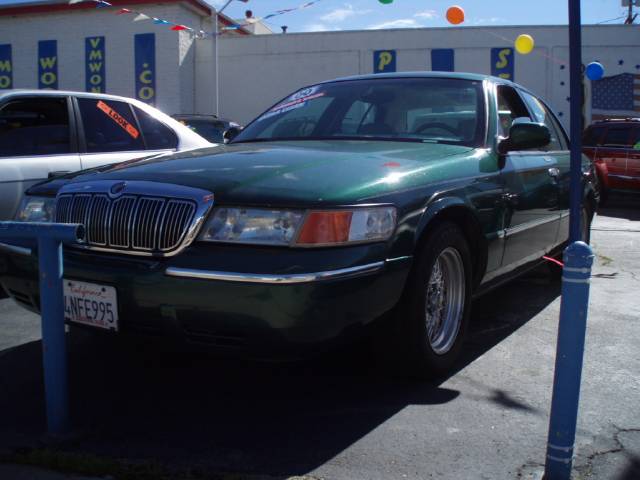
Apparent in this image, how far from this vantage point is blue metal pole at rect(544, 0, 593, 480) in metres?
2.32

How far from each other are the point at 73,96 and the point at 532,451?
4.28m

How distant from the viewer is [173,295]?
2730mm

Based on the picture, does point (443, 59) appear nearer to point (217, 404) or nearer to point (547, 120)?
point (547, 120)

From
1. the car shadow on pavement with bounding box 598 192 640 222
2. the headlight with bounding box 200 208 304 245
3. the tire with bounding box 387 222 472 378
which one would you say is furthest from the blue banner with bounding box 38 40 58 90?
the headlight with bounding box 200 208 304 245

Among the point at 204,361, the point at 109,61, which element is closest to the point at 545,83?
the point at 109,61

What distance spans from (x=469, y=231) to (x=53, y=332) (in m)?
2.01

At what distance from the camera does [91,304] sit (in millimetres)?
2971

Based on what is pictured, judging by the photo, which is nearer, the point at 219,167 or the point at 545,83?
the point at 219,167

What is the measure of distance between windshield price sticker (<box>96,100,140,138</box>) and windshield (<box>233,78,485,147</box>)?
60.9 inches

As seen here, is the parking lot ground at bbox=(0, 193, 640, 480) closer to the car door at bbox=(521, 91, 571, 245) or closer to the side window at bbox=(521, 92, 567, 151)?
the car door at bbox=(521, 91, 571, 245)

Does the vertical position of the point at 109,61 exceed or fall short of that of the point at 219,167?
it exceeds it

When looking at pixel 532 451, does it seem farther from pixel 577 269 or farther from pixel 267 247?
pixel 267 247

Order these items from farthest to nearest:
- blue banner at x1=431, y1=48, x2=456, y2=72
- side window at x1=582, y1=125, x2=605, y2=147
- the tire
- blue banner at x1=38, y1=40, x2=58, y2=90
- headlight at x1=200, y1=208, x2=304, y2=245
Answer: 1. blue banner at x1=38, y1=40, x2=58, y2=90
2. blue banner at x1=431, y1=48, x2=456, y2=72
3. side window at x1=582, y1=125, x2=605, y2=147
4. the tire
5. headlight at x1=200, y1=208, x2=304, y2=245

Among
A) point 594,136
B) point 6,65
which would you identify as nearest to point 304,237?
point 594,136
